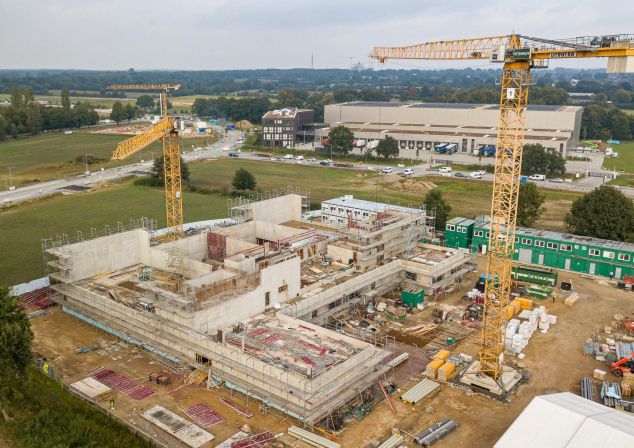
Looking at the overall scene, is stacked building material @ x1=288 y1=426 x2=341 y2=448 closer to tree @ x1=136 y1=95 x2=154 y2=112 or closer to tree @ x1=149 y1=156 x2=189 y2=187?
tree @ x1=149 y1=156 x2=189 y2=187

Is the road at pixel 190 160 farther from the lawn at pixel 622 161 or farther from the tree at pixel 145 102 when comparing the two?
the tree at pixel 145 102

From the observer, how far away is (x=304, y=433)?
20.0m

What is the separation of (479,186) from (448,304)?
114 feet

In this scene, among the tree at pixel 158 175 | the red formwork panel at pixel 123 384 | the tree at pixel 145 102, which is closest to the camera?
the red formwork panel at pixel 123 384

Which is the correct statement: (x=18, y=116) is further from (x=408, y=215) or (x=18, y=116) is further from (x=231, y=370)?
(x=231, y=370)

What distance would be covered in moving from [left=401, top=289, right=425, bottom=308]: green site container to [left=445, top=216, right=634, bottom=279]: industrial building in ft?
34.8

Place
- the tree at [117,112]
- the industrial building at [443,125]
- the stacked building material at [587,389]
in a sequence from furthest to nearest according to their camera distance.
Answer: the tree at [117,112]
the industrial building at [443,125]
the stacked building material at [587,389]

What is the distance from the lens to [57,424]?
20156mm

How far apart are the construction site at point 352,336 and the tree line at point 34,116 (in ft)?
A: 258

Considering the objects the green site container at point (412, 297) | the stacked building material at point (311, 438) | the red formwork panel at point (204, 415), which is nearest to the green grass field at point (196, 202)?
the red formwork panel at point (204, 415)

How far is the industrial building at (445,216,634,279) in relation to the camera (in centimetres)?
3678

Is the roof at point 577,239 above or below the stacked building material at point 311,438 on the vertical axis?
above

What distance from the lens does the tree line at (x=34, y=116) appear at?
322 ft

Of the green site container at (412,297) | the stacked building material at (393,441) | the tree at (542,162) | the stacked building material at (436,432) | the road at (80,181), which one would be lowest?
the stacked building material at (436,432)
